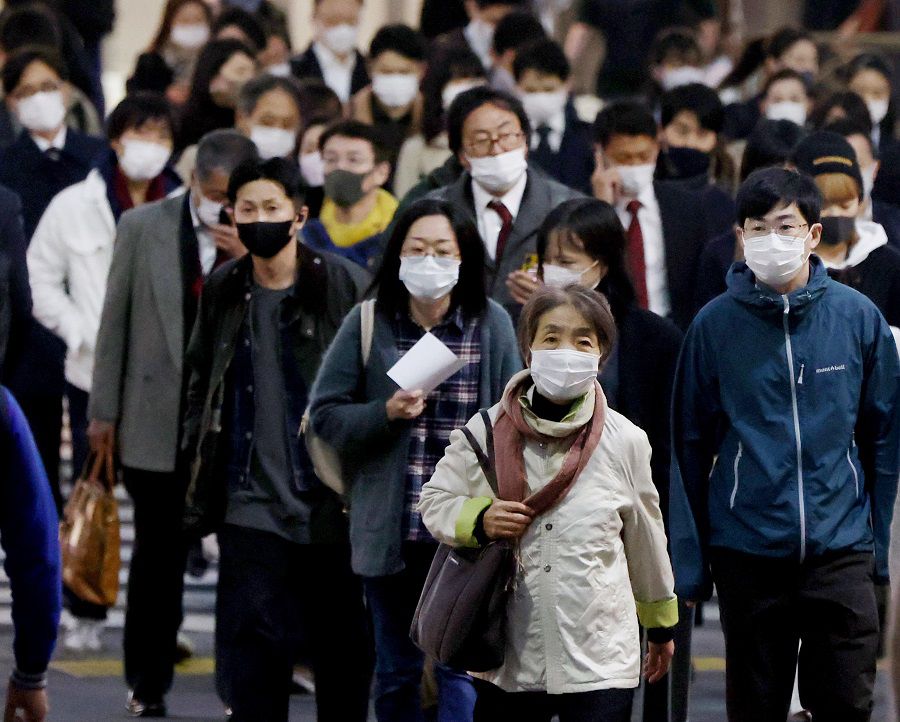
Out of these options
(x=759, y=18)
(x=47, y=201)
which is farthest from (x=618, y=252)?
(x=759, y=18)

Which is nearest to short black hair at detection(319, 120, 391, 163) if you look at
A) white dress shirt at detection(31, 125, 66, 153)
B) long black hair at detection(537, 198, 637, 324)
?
white dress shirt at detection(31, 125, 66, 153)

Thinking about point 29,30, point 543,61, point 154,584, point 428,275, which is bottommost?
point 154,584

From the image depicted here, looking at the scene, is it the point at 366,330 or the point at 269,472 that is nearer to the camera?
the point at 366,330

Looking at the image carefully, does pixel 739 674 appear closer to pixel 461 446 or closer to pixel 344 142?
pixel 461 446

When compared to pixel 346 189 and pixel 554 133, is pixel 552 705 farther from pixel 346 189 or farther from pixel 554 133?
pixel 554 133

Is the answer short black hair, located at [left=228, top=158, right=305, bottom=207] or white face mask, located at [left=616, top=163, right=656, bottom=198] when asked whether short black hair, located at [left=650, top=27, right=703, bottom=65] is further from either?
short black hair, located at [left=228, top=158, right=305, bottom=207]

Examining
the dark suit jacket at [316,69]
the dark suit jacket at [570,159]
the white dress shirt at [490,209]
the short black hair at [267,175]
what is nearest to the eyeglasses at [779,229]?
the short black hair at [267,175]

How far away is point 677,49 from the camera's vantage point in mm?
15617

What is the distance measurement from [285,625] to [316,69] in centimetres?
759

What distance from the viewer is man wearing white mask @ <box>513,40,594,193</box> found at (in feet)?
41.3

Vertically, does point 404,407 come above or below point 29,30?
below

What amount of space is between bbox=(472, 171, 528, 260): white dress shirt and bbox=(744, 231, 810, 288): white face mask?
8.21 feet

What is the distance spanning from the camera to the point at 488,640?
6.67 metres

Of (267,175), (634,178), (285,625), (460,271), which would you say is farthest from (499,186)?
(285,625)
